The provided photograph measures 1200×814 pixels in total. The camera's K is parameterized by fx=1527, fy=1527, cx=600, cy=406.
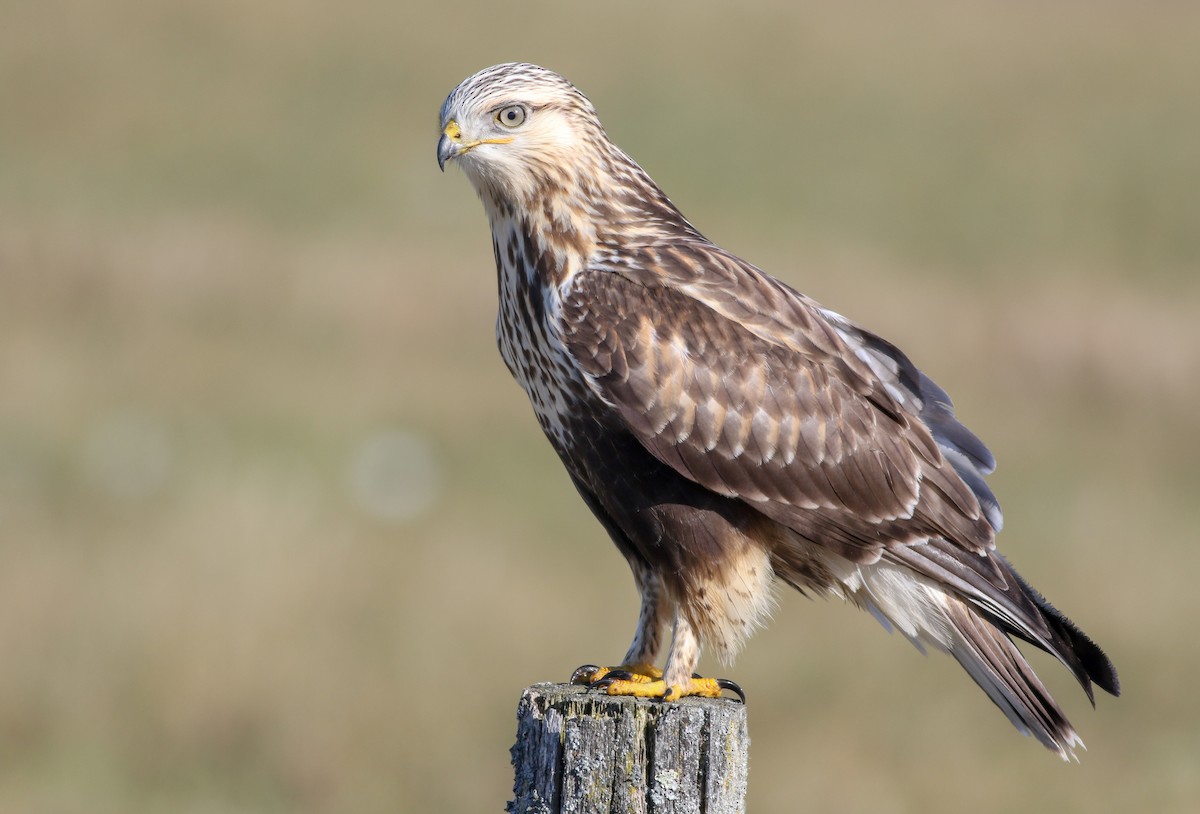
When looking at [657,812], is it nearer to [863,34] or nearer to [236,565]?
[236,565]

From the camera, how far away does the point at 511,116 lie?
5066 mm

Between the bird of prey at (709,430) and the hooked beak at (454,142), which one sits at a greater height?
the hooked beak at (454,142)

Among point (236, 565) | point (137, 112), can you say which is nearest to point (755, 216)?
point (137, 112)

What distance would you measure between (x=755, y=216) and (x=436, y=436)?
7.44m

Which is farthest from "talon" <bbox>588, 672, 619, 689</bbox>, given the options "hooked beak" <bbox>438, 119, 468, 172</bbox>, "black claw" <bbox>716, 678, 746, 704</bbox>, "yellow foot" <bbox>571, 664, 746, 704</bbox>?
"hooked beak" <bbox>438, 119, 468, 172</bbox>

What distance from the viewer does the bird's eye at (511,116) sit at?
504cm

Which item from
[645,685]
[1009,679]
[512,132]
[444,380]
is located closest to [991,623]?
[1009,679]

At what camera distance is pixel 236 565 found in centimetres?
939

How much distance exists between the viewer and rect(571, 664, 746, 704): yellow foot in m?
4.48

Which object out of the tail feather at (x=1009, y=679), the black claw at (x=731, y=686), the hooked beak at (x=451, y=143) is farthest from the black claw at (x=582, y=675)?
the hooked beak at (x=451, y=143)

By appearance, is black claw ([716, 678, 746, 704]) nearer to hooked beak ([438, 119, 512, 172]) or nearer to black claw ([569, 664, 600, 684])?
black claw ([569, 664, 600, 684])

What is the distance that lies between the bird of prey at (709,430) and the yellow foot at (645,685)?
0.01 meters

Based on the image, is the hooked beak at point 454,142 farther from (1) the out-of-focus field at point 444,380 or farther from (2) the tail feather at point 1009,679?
(1) the out-of-focus field at point 444,380

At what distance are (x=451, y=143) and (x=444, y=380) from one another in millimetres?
8363
